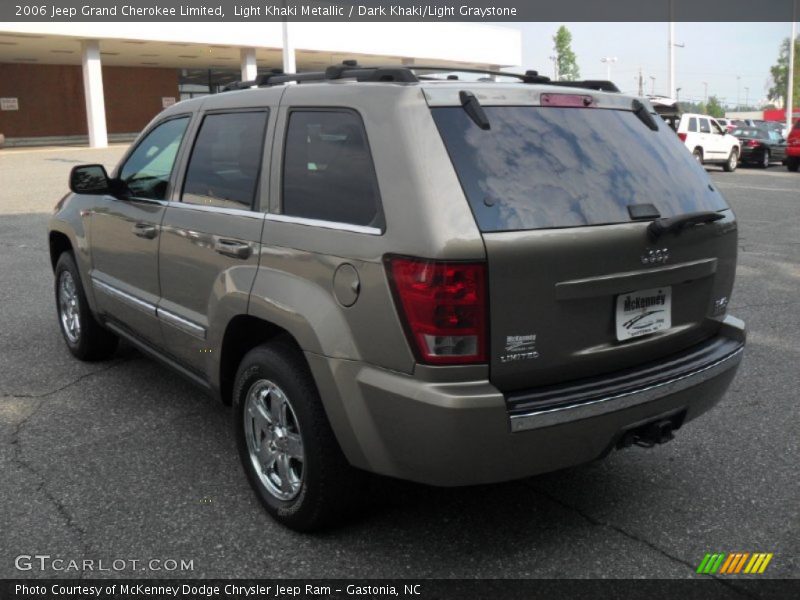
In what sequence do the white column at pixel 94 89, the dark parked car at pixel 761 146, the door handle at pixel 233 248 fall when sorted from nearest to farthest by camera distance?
1. the door handle at pixel 233 248
2. the dark parked car at pixel 761 146
3. the white column at pixel 94 89

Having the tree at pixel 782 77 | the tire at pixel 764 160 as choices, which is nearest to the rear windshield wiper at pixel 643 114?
the tire at pixel 764 160

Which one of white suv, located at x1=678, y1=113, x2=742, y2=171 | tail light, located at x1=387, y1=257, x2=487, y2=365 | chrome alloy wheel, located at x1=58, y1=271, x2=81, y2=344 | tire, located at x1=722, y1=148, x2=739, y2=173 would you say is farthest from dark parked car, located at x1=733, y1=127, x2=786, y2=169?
tail light, located at x1=387, y1=257, x2=487, y2=365

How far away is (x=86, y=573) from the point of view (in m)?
2.93

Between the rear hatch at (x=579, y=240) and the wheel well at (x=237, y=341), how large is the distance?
1073mm

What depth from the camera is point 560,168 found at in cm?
291

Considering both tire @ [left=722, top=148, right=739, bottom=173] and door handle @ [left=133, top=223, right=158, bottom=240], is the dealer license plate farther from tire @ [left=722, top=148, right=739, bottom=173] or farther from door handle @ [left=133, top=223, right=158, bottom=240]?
tire @ [left=722, top=148, right=739, bottom=173]

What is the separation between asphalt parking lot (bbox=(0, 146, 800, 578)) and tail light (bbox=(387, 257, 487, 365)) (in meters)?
0.87

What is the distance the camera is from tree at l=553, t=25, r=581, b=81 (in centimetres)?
8462

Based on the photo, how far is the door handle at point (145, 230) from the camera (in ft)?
13.4

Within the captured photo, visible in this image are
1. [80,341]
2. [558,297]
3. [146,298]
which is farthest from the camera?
[80,341]

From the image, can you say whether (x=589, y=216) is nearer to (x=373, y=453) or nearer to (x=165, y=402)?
(x=373, y=453)

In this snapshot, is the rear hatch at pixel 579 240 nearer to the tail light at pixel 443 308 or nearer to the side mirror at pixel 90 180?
the tail light at pixel 443 308
